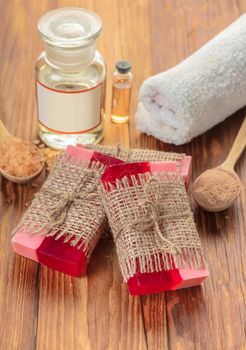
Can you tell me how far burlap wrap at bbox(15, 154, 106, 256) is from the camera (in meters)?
0.77

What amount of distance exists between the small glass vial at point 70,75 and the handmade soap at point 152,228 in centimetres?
14

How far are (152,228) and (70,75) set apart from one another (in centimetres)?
27

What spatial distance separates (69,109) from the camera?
0.88 meters

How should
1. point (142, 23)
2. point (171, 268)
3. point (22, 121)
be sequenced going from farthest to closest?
point (142, 23), point (22, 121), point (171, 268)

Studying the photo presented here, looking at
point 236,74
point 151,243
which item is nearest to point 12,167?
point 151,243

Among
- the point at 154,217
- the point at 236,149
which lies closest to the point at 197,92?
the point at 236,149

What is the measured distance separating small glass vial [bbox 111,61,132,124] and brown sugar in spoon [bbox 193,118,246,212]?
0.19m

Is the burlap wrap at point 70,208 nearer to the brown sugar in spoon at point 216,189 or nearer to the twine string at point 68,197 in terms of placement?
the twine string at point 68,197

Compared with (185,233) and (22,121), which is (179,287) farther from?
(22,121)

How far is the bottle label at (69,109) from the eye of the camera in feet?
2.85

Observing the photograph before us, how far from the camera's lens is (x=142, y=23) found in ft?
3.77

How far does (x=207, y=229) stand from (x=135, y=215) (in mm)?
143

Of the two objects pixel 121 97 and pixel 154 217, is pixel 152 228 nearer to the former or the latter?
Answer: pixel 154 217

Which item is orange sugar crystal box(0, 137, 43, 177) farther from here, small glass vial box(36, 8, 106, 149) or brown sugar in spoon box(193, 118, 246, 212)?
brown sugar in spoon box(193, 118, 246, 212)
